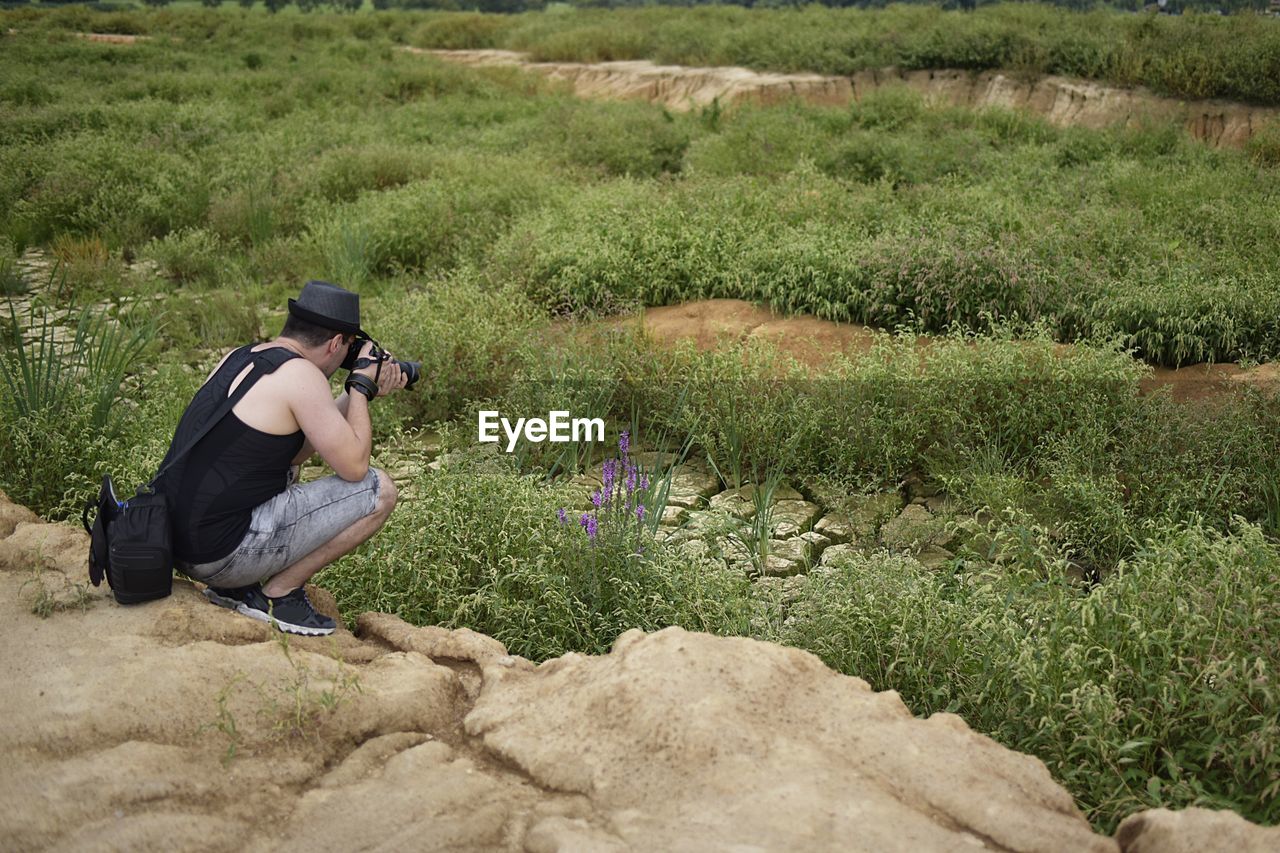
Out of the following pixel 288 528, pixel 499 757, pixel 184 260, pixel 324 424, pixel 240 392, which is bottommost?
pixel 499 757

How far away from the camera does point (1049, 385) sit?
6.40m

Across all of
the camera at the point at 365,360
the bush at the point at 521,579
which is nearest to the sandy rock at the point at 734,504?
the bush at the point at 521,579

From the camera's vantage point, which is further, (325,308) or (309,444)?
(309,444)

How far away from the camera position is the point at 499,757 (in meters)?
3.19

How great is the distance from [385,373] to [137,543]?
43.1 inches

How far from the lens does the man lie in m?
3.95

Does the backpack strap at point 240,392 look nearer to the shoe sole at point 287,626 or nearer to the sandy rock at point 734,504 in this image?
the shoe sole at point 287,626

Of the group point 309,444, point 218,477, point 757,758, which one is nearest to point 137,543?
point 218,477

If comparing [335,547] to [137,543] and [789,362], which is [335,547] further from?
[789,362]

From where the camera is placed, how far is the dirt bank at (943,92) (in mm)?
13703

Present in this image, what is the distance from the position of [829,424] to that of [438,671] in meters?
3.51

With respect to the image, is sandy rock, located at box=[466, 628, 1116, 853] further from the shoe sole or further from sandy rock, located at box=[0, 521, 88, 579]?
sandy rock, located at box=[0, 521, 88, 579]

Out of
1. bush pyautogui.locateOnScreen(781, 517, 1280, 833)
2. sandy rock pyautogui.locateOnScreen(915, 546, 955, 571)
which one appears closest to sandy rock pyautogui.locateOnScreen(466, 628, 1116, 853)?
bush pyautogui.locateOnScreen(781, 517, 1280, 833)

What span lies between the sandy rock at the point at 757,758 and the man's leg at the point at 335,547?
1075mm
